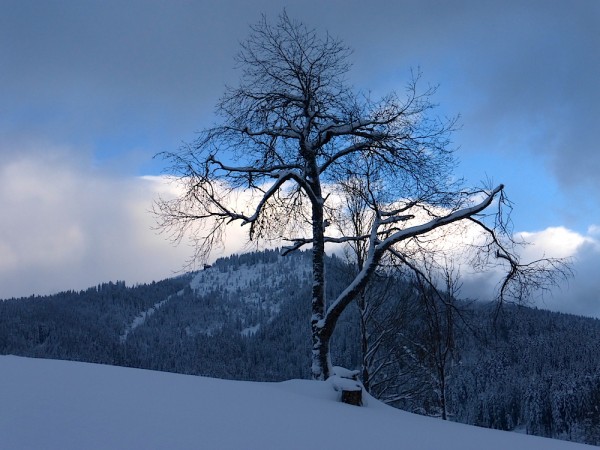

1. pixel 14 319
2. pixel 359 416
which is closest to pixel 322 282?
pixel 359 416

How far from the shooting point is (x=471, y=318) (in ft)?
30.5

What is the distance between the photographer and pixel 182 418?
423 centimetres

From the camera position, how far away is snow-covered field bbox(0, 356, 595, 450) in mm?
3611

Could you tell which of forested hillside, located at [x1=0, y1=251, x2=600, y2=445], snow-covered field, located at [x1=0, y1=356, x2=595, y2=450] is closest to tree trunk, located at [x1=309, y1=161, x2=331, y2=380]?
forested hillside, located at [x1=0, y1=251, x2=600, y2=445]

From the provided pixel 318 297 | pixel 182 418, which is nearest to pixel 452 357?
pixel 318 297

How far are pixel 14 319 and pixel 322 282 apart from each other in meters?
215

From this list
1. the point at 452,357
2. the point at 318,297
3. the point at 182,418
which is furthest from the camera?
the point at 452,357

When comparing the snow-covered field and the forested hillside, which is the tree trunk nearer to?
the forested hillside

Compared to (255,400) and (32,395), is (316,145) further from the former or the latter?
(32,395)

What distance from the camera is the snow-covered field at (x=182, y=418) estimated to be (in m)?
3.61

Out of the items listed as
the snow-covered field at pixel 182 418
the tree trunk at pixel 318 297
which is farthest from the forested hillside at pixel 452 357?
the snow-covered field at pixel 182 418

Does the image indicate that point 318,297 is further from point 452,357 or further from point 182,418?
point 452,357

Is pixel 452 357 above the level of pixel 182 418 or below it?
below

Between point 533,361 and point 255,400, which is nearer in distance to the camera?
point 255,400
